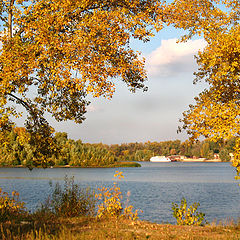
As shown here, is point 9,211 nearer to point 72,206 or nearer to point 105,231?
point 72,206

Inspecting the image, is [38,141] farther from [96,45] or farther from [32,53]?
[96,45]

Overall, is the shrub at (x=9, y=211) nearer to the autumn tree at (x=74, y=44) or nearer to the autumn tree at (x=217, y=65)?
the autumn tree at (x=74, y=44)

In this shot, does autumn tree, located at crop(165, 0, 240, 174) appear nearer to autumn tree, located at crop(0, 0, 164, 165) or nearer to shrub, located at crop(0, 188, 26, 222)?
autumn tree, located at crop(0, 0, 164, 165)

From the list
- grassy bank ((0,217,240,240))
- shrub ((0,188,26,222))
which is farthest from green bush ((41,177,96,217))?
shrub ((0,188,26,222))

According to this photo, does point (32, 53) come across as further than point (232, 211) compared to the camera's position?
No

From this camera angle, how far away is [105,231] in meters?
9.79

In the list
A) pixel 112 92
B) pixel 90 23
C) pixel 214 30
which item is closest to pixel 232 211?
pixel 214 30

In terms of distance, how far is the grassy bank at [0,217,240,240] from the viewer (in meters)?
8.91

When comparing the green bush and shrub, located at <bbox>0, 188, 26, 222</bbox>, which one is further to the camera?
the green bush

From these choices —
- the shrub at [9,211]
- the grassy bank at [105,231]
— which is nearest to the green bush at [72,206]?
the grassy bank at [105,231]

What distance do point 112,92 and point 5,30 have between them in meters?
5.33

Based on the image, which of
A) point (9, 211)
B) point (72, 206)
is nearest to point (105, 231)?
point (72, 206)

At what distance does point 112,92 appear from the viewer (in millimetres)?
11070

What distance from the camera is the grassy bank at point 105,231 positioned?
8911 millimetres
